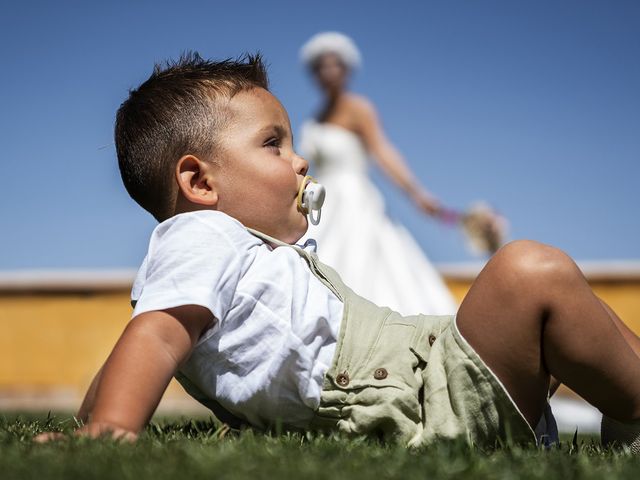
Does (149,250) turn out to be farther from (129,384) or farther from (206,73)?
(206,73)

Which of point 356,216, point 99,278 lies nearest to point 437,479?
point 356,216

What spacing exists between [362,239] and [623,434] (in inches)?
211

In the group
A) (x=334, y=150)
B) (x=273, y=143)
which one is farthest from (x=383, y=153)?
(x=273, y=143)

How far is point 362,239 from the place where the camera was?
742 centimetres

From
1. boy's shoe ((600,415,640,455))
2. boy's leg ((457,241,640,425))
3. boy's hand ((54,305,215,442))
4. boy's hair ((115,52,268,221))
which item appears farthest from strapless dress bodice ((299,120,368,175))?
boy's hand ((54,305,215,442))

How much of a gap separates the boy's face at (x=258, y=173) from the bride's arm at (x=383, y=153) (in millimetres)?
5129

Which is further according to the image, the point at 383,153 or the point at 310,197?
the point at 383,153

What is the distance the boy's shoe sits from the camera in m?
2.07

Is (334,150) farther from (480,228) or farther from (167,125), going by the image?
(167,125)

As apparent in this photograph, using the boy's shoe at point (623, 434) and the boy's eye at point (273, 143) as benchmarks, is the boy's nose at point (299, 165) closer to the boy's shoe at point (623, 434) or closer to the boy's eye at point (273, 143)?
the boy's eye at point (273, 143)

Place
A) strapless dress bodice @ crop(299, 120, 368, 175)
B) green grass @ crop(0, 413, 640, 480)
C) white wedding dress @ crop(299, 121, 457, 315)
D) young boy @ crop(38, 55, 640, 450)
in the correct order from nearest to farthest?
1. green grass @ crop(0, 413, 640, 480)
2. young boy @ crop(38, 55, 640, 450)
3. white wedding dress @ crop(299, 121, 457, 315)
4. strapless dress bodice @ crop(299, 120, 368, 175)

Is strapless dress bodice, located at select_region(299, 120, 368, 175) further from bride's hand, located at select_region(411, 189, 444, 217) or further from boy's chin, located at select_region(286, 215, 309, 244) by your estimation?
boy's chin, located at select_region(286, 215, 309, 244)

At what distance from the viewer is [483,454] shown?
5.67 ft

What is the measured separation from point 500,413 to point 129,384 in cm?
→ 89
